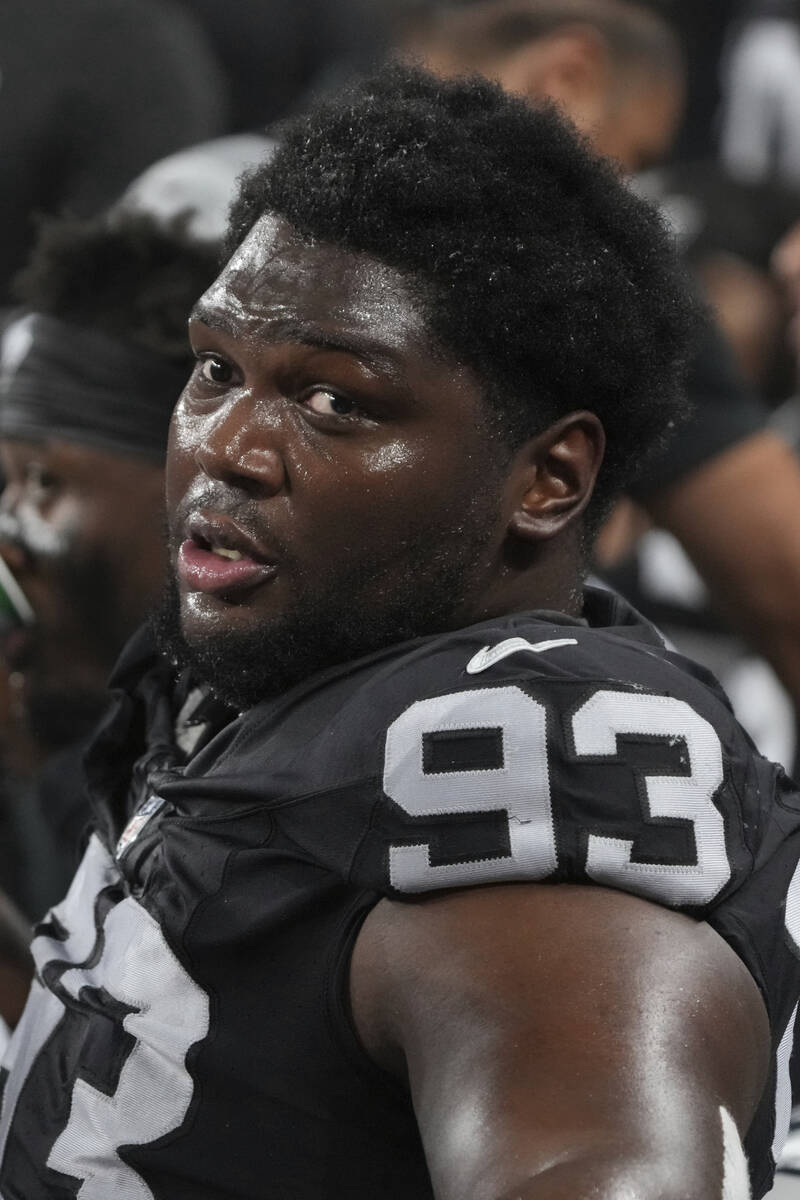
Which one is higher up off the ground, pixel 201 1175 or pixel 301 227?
pixel 301 227

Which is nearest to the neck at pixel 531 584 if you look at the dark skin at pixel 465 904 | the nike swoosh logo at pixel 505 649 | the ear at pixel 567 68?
the dark skin at pixel 465 904

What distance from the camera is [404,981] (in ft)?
3.35

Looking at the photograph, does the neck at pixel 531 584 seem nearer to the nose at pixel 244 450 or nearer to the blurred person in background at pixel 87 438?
the nose at pixel 244 450

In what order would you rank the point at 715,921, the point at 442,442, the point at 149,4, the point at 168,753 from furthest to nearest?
1. the point at 149,4
2. the point at 168,753
3. the point at 442,442
4. the point at 715,921

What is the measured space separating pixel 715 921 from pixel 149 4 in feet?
11.8

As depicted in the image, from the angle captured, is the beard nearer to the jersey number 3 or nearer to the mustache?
the mustache

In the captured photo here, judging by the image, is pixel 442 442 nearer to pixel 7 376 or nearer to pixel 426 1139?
pixel 426 1139

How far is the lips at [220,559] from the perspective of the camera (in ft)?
4.12

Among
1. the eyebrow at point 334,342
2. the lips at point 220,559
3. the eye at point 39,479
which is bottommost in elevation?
the eye at point 39,479

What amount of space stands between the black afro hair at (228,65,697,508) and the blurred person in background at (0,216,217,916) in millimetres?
943

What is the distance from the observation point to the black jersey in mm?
1048

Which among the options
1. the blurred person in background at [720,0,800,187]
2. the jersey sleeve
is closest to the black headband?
the jersey sleeve

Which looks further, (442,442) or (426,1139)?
(442,442)

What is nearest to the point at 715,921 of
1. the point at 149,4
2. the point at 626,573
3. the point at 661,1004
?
the point at 661,1004
